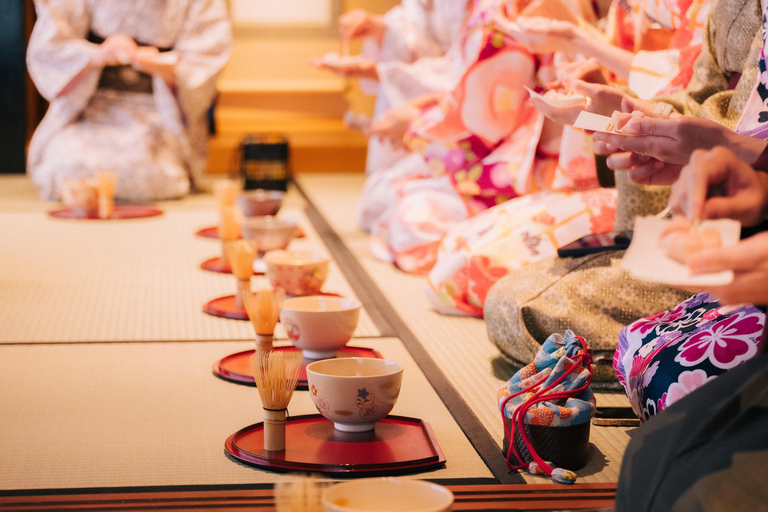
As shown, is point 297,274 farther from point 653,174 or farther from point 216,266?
point 653,174

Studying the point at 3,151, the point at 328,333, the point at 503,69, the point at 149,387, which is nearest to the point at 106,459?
the point at 149,387

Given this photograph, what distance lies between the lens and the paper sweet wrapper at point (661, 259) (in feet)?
2.66

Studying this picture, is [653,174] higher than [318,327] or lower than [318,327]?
higher

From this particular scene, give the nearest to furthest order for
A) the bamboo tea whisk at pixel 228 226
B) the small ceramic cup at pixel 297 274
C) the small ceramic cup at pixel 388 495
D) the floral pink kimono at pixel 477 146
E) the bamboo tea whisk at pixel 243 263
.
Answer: the small ceramic cup at pixel 388 495
the bamboo tea whisk at pixel 243 263
the small ceramic cup at pixel 297 274
the bamboo tea whisk at pixel 228 226
the floral pink kimono at pixel 477 146

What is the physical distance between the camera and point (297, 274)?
2.11 meters

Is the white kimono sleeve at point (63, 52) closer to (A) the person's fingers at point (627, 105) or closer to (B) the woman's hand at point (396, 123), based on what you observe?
(B) the woman's hand at point (396, 123)

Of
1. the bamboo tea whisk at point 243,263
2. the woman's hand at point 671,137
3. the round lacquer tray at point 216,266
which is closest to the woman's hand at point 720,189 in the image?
the woman's hand at point 671,137

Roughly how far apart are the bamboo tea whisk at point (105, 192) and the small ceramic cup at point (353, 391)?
2538mm

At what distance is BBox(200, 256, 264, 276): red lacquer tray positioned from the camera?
9.00ft

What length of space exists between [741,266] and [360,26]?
3433 millimetres

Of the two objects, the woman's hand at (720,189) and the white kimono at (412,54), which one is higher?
the woman's hand at (720,189)

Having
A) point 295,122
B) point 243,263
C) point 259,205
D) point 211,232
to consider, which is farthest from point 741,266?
point 295,122

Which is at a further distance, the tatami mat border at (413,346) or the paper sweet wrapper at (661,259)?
the tatami mat border at (413,346)

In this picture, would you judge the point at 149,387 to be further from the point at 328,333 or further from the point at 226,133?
the point at 226,133
